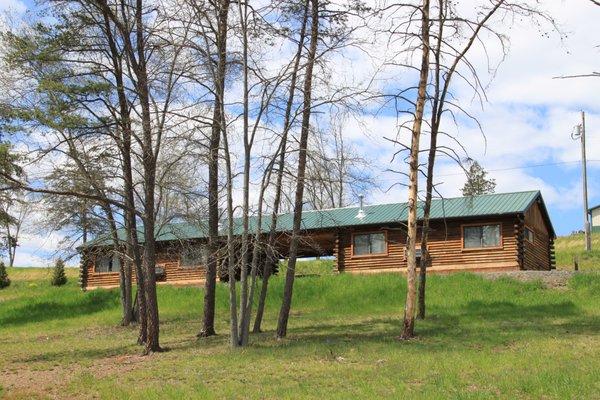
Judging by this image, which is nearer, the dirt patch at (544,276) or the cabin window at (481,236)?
the dirt patch at (544,276)

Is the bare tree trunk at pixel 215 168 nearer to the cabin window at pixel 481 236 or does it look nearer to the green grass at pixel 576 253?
the cabin window at pixel 481 236

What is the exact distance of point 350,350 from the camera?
15.1 m

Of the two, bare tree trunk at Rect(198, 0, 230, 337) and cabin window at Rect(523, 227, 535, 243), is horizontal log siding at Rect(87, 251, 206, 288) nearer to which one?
bare tree trunk at Rect(198, 0, 230, 337)

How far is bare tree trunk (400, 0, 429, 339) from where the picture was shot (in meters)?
16.9

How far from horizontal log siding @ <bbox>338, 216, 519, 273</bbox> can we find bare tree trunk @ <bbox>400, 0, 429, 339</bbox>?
12.5 meters

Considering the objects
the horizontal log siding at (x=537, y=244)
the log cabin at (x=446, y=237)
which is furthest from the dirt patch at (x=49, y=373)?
the horizontal log siding at (x=537, y=244)

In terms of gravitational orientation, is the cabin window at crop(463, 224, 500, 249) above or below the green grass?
above

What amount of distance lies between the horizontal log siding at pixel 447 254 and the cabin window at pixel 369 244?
254 mm

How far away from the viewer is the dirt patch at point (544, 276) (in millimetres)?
25594

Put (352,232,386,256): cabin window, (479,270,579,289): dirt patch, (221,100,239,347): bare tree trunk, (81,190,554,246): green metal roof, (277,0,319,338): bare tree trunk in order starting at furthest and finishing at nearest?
(352,232,386,256): cabin window → (81,190,554,246): green metal roof → (479,270,579,289): dirt patch → (277,0,319,338): bare tree trunk → (221,100,239,347): bare tree trunk


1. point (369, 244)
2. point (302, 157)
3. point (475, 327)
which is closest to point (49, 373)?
point (302, 157)

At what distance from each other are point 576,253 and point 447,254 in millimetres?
17086

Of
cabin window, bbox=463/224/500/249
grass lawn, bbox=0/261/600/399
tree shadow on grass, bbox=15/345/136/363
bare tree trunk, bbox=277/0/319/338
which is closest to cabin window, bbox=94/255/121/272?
grass lawn, bbox=0/261/600/399

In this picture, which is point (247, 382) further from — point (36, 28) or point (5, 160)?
point (36, 28)
